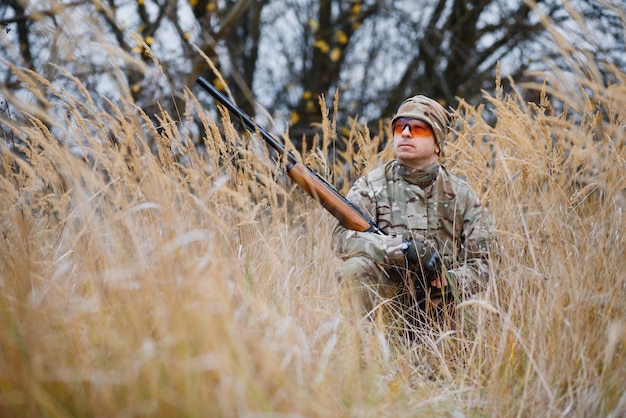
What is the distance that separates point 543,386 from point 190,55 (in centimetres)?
569

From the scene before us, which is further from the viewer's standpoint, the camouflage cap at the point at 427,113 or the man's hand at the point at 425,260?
the camouflage cap at the point at 427,113

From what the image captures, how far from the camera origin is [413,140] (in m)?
2.85

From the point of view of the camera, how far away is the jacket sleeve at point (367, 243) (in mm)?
2709

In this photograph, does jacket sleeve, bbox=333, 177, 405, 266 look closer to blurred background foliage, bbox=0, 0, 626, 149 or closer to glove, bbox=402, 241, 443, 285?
glove, bbox=402, 241, 443, 285

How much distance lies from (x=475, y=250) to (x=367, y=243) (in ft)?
1.70

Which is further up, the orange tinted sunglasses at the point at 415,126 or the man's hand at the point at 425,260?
the orange tinted sunglasses at the point at 415,126

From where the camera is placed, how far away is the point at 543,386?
1.90 metres

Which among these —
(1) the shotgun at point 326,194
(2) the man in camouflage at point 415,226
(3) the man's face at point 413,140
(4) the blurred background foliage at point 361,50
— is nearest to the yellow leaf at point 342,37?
(4) the blurred background foliage at point 361,50

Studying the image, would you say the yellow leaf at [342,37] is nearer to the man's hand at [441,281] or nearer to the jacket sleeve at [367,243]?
the jacket sleeve at [367,243]

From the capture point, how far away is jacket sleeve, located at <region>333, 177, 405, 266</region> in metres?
2.71

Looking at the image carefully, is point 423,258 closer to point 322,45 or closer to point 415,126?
point 415,126

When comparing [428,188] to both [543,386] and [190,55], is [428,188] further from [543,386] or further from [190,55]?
[190,55]

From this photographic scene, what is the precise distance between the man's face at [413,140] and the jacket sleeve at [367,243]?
27 cm

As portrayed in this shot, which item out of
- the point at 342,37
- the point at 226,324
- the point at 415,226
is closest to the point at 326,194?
the point at 415,226
